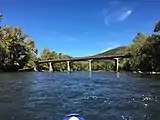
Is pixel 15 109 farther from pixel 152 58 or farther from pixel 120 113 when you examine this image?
pixel 152 58

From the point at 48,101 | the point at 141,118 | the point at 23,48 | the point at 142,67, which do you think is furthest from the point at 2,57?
the point at 141,118

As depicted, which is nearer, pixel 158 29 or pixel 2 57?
pixel 158 29

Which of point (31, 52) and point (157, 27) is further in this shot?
point (31, 52)

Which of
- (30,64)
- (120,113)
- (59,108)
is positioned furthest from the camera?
(30,64)

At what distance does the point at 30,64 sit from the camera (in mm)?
122938

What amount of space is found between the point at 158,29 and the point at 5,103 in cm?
7848

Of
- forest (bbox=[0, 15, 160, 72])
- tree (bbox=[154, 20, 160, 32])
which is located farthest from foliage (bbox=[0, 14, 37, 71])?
tree (bbox=[154, 20, 160, 32])

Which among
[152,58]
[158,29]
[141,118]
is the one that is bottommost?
[141,118]

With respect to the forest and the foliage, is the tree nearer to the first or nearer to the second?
the forest

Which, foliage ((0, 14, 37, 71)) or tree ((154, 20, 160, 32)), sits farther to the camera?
foliage ((0, 14, 37, 71))

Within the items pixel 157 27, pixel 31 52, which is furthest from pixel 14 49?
pixel 157 27

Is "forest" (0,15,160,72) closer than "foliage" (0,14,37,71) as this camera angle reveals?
Yes

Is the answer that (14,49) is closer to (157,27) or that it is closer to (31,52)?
(31,52)

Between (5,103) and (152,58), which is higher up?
(152,58)
